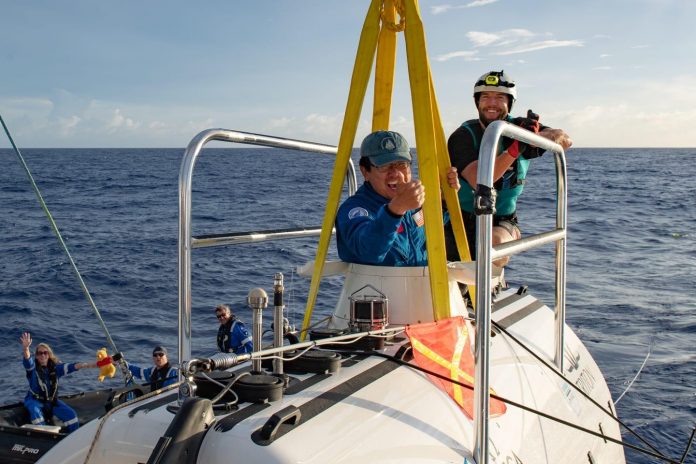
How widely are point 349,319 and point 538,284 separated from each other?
12.1 metres

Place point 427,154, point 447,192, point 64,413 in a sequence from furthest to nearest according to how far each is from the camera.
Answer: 1. point 64,413
2. point 447,192
3. point 427,154

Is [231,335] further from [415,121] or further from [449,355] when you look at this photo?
[449,355]

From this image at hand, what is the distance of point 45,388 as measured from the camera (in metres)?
10.5

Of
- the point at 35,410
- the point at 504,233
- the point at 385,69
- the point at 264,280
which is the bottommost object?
the point at 35,410

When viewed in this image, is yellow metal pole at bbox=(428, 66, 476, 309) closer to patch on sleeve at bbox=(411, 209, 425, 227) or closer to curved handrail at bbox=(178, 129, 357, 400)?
patch on sleeve at bbox=(411, 209, 425, 227)

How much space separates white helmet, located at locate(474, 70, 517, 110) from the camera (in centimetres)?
526

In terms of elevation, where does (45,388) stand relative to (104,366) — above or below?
below

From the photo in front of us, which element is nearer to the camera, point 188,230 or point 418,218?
point 188,230

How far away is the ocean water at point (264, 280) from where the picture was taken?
36.9ft

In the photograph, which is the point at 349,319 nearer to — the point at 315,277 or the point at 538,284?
the point at 315,277

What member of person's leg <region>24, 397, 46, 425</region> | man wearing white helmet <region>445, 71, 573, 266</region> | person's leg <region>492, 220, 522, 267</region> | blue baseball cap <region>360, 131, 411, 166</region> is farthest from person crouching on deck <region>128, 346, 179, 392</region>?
blue baseball cap <region>360, 131, 411, 166</region>

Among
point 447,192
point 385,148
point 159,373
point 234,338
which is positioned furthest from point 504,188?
point 159,373

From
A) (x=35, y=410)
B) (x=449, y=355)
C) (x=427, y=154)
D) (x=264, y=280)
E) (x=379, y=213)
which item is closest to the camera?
(x=449, y=355)

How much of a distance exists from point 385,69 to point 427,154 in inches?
32.1
